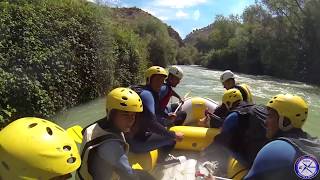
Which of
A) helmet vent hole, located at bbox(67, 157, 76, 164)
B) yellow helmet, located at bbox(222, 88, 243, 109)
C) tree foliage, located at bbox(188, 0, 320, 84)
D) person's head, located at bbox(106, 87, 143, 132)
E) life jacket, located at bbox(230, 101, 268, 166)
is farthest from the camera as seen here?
tree foliage, located at bbox(188, 0, 320, 84)

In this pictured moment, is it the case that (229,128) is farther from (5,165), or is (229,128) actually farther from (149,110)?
(5,165)

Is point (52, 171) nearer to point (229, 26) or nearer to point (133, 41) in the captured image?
point (133, 41)

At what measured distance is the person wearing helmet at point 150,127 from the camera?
506 centimetres

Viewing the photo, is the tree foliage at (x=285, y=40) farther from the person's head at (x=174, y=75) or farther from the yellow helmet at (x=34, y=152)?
the yellow helmet at (x=34, y=152)

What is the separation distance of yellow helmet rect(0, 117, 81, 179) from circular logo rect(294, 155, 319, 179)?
1.38 metres

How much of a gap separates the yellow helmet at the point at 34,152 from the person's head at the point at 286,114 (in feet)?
5.54

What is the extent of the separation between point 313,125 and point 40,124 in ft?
37.0

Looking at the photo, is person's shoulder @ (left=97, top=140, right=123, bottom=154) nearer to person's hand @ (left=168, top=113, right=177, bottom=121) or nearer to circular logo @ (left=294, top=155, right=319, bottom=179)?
circular logo @ (left=294, top=155, right=319, bottom=179)

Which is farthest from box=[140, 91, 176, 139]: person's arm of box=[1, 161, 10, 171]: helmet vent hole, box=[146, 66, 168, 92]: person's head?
box=[1, 161, 10, 171]: helmet vent hole

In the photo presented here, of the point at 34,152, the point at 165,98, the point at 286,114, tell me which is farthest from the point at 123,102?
the point at 165,98

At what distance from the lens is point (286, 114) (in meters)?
3.11

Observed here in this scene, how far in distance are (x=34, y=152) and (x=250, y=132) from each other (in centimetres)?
317

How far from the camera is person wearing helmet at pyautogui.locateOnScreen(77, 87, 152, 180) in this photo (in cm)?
317

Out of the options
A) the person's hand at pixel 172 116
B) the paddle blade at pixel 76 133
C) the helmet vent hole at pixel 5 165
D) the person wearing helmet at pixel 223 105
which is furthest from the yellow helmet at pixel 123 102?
the person's hand at pixel 172 116
